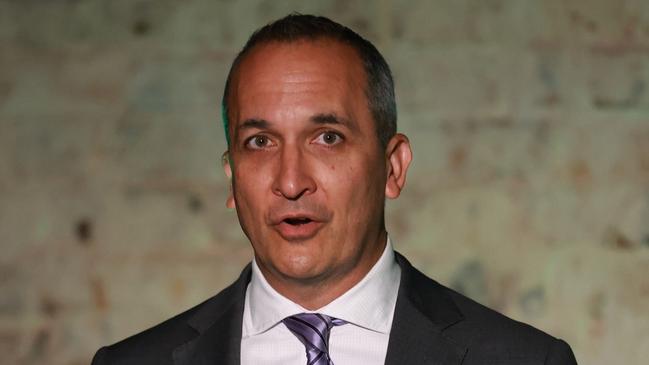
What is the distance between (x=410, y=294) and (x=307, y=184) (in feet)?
1.13

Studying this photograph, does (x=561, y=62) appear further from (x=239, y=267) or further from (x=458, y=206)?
(x=239, y=267)

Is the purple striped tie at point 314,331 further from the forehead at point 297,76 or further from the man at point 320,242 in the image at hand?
the forehead at point 297,76

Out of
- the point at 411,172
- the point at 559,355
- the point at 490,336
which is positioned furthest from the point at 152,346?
the point at 411,172

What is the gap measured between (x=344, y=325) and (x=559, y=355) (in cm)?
42

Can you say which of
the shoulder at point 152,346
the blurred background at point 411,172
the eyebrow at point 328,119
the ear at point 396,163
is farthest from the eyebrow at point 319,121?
the blurred background at point 411,172

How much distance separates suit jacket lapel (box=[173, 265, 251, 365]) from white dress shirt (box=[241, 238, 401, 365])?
0.12 feet

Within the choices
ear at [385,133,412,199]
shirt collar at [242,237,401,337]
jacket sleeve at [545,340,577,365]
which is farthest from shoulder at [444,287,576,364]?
ear at [385,133,412,199]

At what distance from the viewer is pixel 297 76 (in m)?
2.71

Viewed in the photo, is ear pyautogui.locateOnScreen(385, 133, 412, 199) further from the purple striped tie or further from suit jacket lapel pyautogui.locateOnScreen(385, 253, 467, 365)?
the purple striped tie

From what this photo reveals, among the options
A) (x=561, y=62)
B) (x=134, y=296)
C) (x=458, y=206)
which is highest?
(x=561, y=62)

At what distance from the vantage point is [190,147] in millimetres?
3971

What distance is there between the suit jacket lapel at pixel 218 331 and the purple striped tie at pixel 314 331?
123 mm

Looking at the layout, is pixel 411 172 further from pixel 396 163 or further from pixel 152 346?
pixel 152 346

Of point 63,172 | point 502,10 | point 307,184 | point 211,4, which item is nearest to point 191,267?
point 63,172
